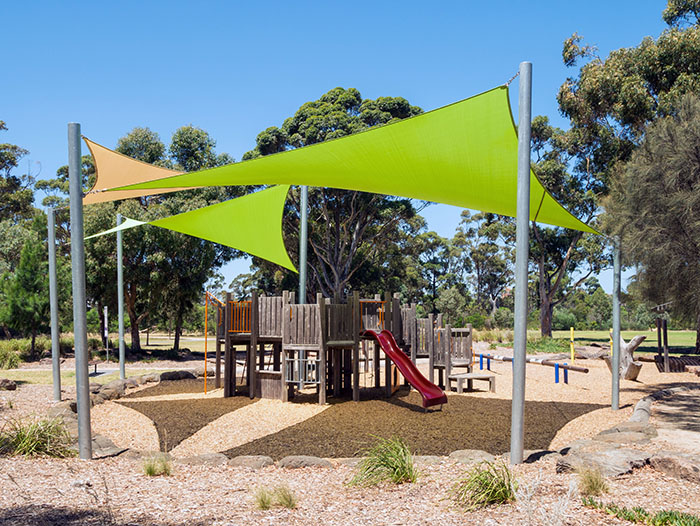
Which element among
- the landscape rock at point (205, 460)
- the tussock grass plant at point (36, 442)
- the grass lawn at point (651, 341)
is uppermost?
the tussock grass plant at point (36, 442)

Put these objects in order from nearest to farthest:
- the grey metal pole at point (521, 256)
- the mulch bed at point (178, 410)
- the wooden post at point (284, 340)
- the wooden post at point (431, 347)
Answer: the grey metal pole at point (521, 256), the mulch bed at point (178, 410), the wooden post at point (284, 340), the wooden post at point (431, 347)

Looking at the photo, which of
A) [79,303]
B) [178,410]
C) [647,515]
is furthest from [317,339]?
[647,515]

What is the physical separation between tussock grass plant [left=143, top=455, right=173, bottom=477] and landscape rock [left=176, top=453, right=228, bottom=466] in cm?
41

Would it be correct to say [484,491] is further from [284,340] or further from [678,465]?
[284,340]

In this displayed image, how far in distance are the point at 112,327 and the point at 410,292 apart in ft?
78.4

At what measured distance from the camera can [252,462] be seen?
234 inches

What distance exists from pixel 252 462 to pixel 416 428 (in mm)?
2802

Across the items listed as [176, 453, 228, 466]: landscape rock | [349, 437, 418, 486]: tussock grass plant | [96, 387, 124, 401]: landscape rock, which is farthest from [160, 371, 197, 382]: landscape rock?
[349, 437, 418, 486]: tussock grass plant

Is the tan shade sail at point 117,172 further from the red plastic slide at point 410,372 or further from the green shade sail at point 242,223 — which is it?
the red plastic slide at point 410,372

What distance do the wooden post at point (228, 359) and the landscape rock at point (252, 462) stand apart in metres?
5.30

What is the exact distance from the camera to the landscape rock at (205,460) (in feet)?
19.6

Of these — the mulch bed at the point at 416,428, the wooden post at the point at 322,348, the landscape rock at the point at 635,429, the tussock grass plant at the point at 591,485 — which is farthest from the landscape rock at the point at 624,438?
the wooden post at the point at 322,348

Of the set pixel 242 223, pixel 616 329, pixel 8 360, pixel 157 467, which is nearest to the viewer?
pixel 157 467

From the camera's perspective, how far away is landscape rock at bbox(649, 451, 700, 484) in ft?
16.2
